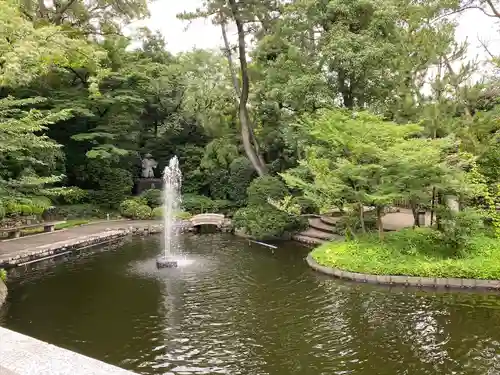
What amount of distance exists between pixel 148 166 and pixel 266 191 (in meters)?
13.7

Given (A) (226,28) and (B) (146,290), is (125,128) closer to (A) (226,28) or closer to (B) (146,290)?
(A) (226,28)

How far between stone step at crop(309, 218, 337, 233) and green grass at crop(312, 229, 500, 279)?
399 cm

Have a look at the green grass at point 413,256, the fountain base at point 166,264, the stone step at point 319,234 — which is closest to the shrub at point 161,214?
the stone step at point 319,234

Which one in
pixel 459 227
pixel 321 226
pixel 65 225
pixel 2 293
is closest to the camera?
pixel 2 293

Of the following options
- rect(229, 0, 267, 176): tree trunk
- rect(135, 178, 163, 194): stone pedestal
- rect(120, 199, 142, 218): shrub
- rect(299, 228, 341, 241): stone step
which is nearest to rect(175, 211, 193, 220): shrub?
rect(120, 199, 142, 218): shrub

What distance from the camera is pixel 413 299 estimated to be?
10.1 metres

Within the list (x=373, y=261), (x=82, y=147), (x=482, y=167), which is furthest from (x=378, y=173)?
(x=82, y=147)

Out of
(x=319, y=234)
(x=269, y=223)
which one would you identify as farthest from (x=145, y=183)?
(x=319, y=234)

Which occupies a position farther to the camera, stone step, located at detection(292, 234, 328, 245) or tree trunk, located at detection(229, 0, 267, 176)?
tree trunk, located at detection(229, 0, 267, 176)

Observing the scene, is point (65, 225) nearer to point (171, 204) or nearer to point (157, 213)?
point (157, 213)

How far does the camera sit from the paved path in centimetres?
1459

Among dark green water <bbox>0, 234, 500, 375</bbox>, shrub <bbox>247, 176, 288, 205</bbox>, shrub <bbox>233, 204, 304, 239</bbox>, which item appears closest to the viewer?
dark green water <bbox>0, 234, 500, 375</bbox>

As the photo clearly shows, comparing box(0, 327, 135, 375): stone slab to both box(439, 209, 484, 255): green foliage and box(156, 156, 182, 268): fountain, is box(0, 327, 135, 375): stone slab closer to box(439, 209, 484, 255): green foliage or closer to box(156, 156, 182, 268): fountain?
box(439, 209, 484, 255): green foliage

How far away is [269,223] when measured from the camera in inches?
723
